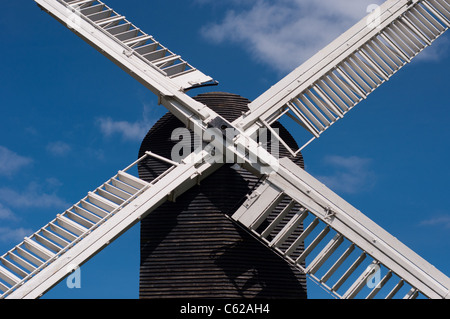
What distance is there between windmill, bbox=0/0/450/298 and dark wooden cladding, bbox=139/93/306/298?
45 centimetres

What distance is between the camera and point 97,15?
48.2 ft

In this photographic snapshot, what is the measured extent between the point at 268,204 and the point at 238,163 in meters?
1.01

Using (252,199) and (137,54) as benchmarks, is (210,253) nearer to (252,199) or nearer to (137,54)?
(252,199)

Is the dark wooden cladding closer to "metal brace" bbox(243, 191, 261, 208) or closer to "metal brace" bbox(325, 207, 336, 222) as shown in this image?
"metal brace" bbox(243, 191, 261, 208)

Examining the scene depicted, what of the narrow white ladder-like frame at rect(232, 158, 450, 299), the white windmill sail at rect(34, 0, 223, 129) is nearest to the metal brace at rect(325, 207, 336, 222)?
the narrow white ladder-like frame at rect(232, 158, 450, 299)

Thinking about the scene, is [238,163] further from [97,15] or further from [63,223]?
[97,15]

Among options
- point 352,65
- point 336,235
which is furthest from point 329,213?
point 352,65

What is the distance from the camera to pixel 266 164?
12.7m

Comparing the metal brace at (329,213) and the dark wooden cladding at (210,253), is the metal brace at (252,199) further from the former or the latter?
the metal brace at (329,213)

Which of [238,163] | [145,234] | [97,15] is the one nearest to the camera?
[238,163]

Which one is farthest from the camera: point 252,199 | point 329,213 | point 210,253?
point 210,253

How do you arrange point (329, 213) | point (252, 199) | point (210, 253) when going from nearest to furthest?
point (329, 213), point (252, 199), point (210, 253)

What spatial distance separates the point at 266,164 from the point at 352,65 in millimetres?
3013
